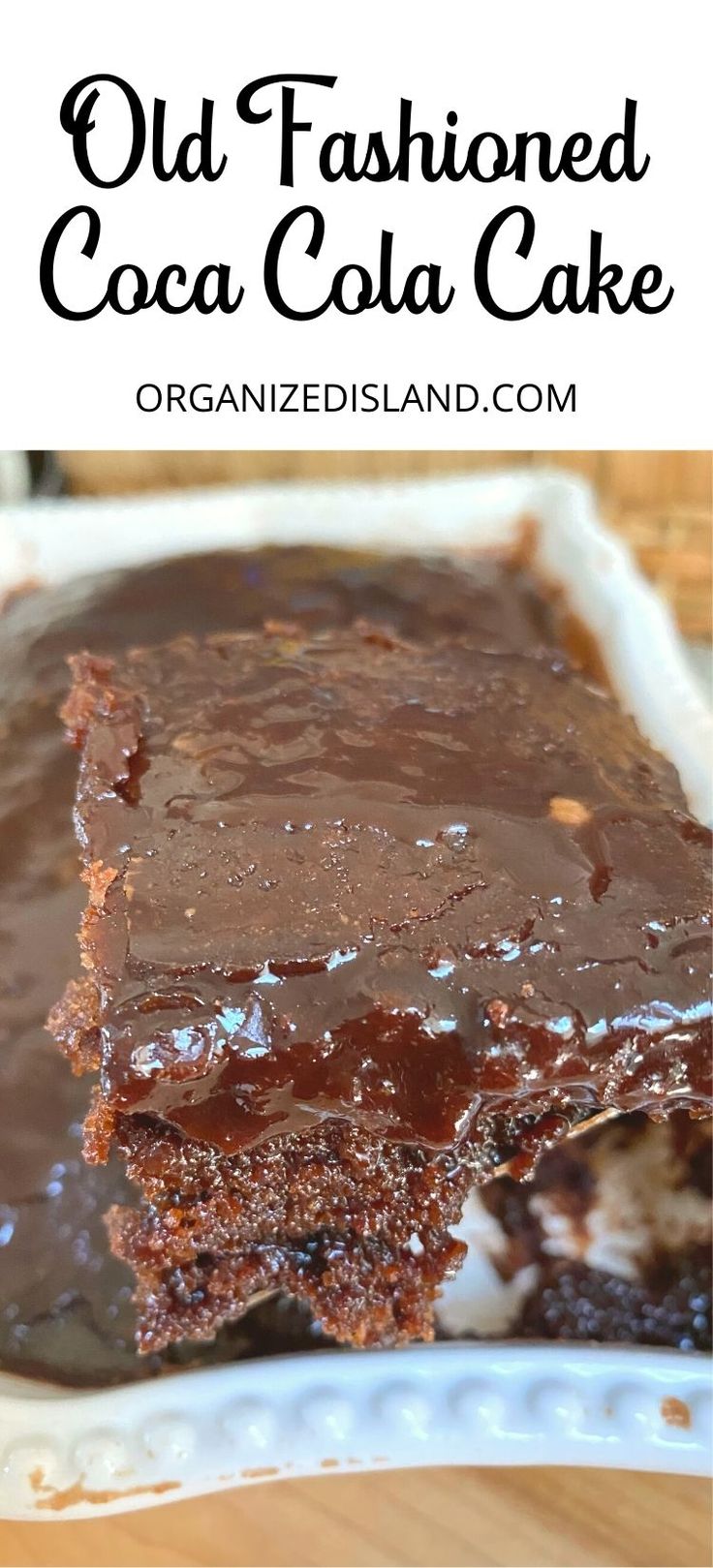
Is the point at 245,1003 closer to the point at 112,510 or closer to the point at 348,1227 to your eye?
the point at 348,1227

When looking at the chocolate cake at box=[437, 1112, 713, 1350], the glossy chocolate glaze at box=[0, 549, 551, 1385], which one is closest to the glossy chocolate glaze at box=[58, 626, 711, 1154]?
the glossy chocolate glaze at box=[0, 549, 551, 1385]

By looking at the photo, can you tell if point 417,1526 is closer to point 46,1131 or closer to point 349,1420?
point 349,1420

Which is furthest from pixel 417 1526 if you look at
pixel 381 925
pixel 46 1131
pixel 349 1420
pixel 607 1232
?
pixel 381 925

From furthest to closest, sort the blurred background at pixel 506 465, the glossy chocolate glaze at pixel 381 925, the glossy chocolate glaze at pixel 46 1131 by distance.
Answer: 1. the blurred background at pixel 506 465
2. the glossy chocolate glaze at pixel 46 1131
3. the glossy chocolate glaze at pixel 381 925

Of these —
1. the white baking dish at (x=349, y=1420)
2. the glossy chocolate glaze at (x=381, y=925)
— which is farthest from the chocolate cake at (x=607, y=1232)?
the glossy chocolate glaze at (x=381, y=925)

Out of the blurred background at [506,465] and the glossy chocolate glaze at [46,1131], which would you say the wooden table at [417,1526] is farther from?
the blurred background at [506,465]
